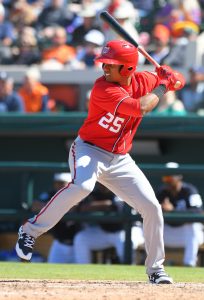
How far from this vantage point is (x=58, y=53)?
12680 mm

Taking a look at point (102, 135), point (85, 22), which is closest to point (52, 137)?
point (85, 22)

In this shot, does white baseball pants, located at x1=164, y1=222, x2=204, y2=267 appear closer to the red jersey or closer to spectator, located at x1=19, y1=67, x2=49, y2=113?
spectator, located at x1=19, y1=67, x2=49, y2=113

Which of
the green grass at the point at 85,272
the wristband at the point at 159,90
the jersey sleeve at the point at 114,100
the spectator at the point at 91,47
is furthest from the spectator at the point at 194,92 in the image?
the jersey sleeve at the point at 114,100

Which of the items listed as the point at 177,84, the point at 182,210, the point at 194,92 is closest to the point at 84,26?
the point at 194,92

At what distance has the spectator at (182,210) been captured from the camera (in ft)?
30.7

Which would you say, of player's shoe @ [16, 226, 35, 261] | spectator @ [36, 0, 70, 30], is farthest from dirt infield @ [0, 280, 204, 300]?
spectator @ [36, 0, 70, 30]

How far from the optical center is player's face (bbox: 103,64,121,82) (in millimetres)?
6254

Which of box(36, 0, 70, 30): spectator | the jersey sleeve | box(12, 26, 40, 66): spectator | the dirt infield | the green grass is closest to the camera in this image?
the dirt infield

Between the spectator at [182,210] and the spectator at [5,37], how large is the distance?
14.8 feet

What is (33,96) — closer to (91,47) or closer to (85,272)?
(91,47)

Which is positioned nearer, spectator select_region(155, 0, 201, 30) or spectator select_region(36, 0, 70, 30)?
spectator select_region(155, 0, 201, 30)

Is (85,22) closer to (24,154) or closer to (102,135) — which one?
(24,154)

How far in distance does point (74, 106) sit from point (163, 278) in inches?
220

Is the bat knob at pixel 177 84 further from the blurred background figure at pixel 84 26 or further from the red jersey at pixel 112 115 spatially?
the blurred background figure at pixel 84 26
